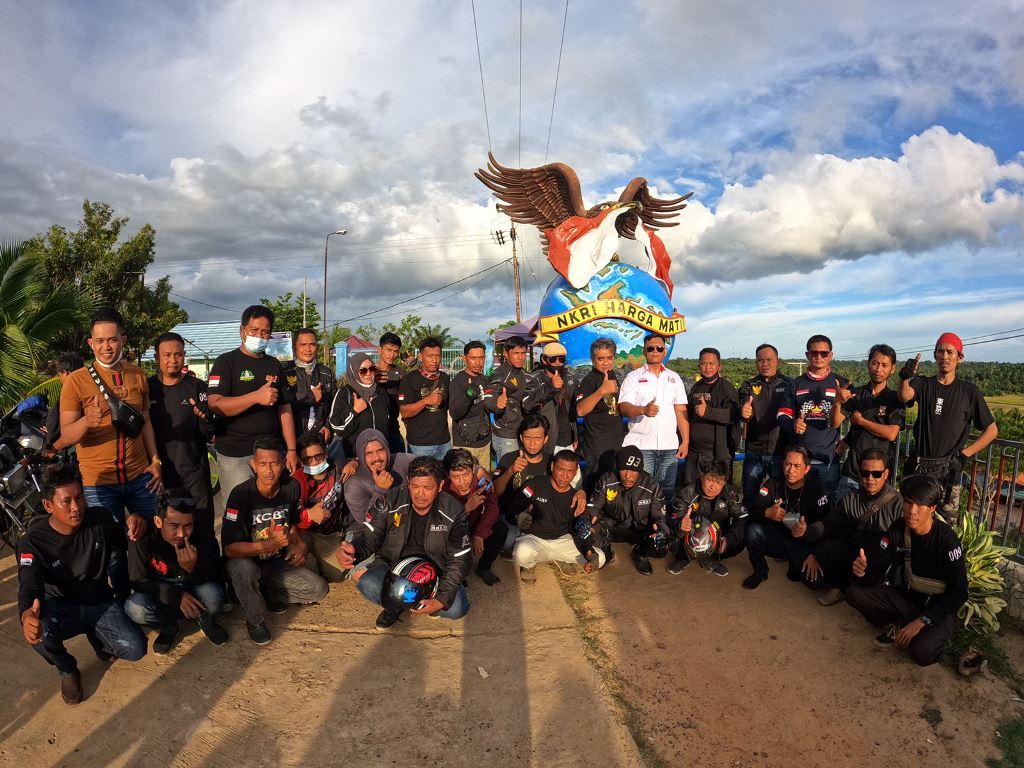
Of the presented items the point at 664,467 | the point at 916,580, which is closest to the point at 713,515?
the point at 664,467

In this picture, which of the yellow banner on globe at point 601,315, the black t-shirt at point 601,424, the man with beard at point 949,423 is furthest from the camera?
the yellow banner on globe at point 601,315

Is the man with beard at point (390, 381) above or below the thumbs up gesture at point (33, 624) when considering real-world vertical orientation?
above

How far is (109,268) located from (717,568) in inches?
692

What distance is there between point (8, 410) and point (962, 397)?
8.78 meters

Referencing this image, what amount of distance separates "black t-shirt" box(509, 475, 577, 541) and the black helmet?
1.23 meters

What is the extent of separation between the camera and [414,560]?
416cm

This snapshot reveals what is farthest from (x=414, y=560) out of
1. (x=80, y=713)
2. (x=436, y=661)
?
(x=80, y=713)

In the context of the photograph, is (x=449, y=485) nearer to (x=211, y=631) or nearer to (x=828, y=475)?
(x=211, y=631)

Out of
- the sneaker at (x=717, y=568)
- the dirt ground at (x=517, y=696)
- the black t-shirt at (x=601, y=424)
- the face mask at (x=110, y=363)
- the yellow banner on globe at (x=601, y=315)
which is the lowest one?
the dirt ground at (x=517, y=696)

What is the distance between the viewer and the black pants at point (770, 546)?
16.1 feet

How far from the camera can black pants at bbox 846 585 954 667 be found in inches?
146

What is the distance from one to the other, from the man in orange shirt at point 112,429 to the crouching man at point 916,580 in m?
5.06

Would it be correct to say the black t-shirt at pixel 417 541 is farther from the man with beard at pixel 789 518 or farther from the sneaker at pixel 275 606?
the man with beard at pixel 789 518

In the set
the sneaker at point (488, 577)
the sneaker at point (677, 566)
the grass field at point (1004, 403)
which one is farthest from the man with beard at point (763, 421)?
the grass field at point (1004, 403)
